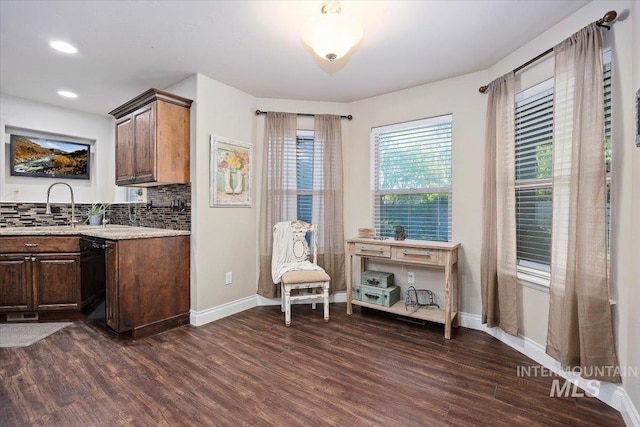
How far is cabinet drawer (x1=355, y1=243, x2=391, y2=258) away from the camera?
308 cm

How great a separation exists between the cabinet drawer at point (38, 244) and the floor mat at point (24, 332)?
0.76 metres

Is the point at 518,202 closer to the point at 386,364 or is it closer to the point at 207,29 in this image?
the point at 386,364

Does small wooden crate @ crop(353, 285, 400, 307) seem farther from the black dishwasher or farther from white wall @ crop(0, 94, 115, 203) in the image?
white wall @ crop(0, 94, 115, 203)

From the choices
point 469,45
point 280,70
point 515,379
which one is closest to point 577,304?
point 515,379

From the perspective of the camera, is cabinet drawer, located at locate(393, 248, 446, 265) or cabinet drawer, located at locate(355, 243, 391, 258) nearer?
cabinet drawer, located at locate(393, 248, 446, 265)

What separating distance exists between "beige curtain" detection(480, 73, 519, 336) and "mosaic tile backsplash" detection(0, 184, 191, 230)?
9.80 ft

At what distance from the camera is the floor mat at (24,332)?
2615 mm

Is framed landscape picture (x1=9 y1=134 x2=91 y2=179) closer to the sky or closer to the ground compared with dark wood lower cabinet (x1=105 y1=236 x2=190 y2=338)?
closer to the sky

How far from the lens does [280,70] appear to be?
9.59ft

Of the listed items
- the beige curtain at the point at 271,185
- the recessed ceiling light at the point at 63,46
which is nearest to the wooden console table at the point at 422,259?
the beige curtain at the point at 271,185

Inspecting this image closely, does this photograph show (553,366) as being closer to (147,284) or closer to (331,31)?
(331,31)

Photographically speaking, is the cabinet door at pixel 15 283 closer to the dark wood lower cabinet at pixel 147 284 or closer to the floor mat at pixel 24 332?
the floor mat at pixel 24 332

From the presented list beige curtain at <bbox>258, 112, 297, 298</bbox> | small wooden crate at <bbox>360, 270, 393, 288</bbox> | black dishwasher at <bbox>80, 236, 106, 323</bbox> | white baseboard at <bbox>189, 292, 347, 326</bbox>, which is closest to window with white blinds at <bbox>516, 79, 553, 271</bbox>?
small wooden crate at <bbox>360, 270, 393, 288</bbox>

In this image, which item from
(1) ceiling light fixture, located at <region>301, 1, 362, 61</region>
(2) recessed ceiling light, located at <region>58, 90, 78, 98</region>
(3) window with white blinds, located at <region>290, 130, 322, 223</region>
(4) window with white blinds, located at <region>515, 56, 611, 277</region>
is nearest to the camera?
(1) ceiling light fixture, located at <region>301, 1, 362, 61</region>
